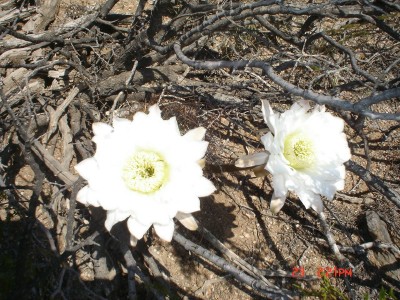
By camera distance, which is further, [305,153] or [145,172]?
[305,153]

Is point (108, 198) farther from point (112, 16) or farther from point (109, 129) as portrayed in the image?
point (112, 16)

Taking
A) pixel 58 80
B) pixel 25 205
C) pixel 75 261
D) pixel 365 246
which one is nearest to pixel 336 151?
pixel 365 246

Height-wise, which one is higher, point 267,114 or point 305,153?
point 267,114

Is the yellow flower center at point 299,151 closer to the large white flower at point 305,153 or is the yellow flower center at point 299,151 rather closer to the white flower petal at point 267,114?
the large white flower at point 305,153
